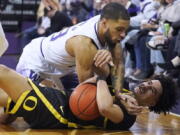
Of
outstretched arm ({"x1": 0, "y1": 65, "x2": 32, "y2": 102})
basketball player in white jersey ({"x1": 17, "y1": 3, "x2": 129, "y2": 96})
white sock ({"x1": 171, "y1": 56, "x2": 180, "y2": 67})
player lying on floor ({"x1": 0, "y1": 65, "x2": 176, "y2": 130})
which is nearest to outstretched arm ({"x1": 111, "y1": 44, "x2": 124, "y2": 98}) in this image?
basketball player in white jersey ({"x1": 17, "y1": 3, "x2": 129, "y2": 96})

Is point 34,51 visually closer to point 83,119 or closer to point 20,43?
point 83,119

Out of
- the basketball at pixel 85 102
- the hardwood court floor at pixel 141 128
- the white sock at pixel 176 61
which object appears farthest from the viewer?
the white sock at pixel 176 61

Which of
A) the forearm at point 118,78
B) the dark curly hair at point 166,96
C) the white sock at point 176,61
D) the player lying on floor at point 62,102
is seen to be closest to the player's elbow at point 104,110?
the player lying on floor at point 62,102

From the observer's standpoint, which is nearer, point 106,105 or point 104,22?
point 106,105

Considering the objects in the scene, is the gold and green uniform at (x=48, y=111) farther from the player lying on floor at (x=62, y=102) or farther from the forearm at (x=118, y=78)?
the forearm at (x=118, y=78)

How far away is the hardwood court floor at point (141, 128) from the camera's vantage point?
3.54 metres

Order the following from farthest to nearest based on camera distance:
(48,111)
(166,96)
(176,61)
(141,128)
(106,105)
→ (176,61)
(141,128)
(166,96)
(48,111)
(106,105)

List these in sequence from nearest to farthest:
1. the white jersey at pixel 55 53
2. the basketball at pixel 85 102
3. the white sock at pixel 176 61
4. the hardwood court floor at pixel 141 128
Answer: the basketball at pixel 85 102 < the hardwood court floor at pixel 141 128 < the white jersey at pixel 55 53 < the white sock at pixel 176 61

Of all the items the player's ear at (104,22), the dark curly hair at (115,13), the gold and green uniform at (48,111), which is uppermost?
the dark curly hair at (115,13)

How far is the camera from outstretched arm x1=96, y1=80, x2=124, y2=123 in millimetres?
3307

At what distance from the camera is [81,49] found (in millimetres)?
3557

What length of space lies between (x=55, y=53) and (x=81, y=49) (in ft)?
1.58

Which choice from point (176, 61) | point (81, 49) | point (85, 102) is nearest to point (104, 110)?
point (85, 102)

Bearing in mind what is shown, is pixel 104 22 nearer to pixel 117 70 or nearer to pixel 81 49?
pixel 81 49
